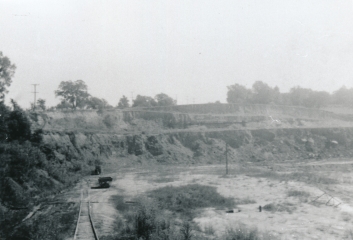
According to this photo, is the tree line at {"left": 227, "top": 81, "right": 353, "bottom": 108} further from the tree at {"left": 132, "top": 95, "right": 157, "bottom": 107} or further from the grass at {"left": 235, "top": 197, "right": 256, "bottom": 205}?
the grass at {"left": 235, "top": 197, "right": 256, "bottom": 205}

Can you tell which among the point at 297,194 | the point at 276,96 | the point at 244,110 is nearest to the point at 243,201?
the point at 297,194

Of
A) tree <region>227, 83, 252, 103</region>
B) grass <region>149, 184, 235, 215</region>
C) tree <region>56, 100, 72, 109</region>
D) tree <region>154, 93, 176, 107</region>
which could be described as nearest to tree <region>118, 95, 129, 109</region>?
tree <region>154, 93, 176, 107</region>

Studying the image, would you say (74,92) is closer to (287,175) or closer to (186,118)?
(186,118)

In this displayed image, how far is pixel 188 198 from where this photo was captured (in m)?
21.2

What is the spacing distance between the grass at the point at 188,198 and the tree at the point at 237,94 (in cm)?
5758

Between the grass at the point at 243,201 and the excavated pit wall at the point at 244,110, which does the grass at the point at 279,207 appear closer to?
the grass at the point at 243,201

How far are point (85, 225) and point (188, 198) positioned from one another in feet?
24.6

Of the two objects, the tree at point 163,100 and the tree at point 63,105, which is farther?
the tree at point 163,100

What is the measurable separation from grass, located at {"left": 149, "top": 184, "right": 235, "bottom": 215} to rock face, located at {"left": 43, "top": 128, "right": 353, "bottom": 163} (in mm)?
17691

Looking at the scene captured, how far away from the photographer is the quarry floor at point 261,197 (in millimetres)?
15391

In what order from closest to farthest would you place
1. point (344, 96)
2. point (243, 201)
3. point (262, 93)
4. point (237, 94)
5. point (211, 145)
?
point (243, 201), point (211, 145), point (237, 94), point (262, 93), point (344, 96)

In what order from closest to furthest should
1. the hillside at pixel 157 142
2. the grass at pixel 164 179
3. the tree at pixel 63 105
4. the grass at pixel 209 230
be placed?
the grass at pixel 209 230 < the hillside at pixel 157 142 < the grass at pixel 164 179 < the tree at pixel 63 105

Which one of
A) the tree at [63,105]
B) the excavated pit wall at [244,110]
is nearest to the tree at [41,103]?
the tree at [63,105]

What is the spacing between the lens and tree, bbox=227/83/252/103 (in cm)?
8094
